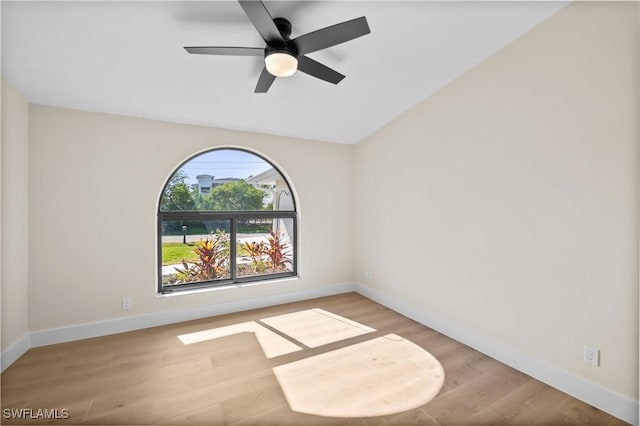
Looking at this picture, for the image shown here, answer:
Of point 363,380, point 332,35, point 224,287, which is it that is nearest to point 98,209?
point 224,287

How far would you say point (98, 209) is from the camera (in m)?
2.87

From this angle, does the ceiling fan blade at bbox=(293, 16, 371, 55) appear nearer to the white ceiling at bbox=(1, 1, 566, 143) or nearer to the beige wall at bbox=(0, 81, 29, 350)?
the white ceiling at bbox=(1, 1, 566, 143)

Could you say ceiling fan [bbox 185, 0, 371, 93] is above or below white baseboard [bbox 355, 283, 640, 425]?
above

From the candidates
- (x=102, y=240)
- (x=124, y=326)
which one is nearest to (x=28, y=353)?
(x=124, y=326)

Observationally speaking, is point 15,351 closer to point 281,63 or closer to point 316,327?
point 316,327

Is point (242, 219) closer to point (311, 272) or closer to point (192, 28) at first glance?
point (311, 272)

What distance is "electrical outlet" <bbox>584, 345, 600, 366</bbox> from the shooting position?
74.6 inches

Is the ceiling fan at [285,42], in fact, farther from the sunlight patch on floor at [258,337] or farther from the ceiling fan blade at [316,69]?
the sunlight patch on floor at [258,337]

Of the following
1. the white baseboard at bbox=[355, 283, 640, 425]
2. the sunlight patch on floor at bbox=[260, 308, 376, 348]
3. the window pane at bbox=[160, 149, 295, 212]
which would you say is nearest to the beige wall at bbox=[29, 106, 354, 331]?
the window pane at bbox=[160, 149, 295, 212]

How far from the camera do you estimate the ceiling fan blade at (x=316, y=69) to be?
6.50 feet

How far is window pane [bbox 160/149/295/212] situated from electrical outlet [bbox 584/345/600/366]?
333cm

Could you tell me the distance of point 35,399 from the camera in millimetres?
1928

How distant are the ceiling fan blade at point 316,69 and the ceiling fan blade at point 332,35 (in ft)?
0.37

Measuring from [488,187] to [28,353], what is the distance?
4516 mm
